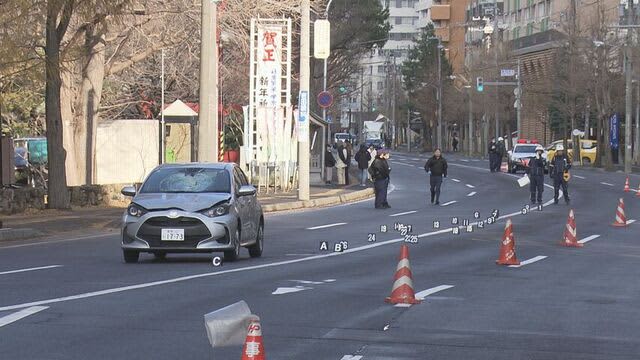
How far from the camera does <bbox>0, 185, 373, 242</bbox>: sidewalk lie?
26141mm

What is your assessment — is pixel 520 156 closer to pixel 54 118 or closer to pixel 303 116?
pixel 303 116

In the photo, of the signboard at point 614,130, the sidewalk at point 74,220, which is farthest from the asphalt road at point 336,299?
the signboard at point 614,130

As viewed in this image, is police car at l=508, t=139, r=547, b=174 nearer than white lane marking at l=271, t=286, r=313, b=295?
No

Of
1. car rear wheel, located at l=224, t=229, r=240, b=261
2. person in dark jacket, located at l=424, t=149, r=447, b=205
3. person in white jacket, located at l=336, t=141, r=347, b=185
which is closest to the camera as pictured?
car rear wheel, located at l=224, t=229, r=240, b=261

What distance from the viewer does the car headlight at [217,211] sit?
19.4 meters

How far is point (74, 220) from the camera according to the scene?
2941 centimetres

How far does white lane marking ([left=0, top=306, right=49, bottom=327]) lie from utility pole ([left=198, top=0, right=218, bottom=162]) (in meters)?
19.5

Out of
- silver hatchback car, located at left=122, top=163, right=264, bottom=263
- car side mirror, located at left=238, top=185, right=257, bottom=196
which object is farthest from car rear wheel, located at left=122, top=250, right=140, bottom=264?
car side mirror, located at left=238, top=185, right=257, bottom=196

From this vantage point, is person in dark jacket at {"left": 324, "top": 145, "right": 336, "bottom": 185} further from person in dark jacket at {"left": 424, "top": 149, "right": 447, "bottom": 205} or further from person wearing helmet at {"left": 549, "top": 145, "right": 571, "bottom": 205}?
person wearing helmet at {"left": 549, "top": 145, "right": 571, "bottom": 205}

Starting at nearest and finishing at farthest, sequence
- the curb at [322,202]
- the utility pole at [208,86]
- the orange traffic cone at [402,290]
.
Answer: the orange traffic cone at [402,290] → the utility pole at [208,86] → the curb at [322,202]

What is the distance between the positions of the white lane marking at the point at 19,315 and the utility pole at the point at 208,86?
19473mm

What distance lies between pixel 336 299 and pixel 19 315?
3.70 meters

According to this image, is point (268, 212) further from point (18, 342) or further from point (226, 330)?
point (226, 330)

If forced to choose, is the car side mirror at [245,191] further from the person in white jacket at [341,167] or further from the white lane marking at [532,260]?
the person in white jacket at [341,167]
